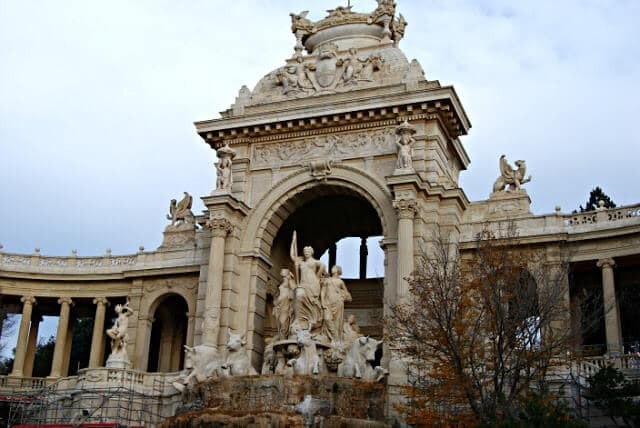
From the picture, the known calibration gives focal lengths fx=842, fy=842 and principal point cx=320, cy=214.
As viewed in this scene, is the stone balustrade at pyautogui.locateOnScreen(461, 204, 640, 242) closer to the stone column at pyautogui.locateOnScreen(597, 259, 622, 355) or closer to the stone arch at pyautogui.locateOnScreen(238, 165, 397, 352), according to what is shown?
the stone column at pyautogui.locateOnScreen(597, 259, 622, 355)

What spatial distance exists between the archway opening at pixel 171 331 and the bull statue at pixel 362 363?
13.4 metres

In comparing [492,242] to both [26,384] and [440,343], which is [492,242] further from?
[26,384]

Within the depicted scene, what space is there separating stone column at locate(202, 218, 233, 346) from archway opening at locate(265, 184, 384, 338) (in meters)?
2.46

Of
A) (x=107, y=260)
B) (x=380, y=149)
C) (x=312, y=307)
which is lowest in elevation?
(x=312, y=307)

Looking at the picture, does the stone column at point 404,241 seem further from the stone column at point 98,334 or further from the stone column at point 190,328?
the stone column at point 98,334

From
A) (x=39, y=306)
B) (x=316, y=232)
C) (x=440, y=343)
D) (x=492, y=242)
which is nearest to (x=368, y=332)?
(x=316, y=232)

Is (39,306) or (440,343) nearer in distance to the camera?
(440,343)

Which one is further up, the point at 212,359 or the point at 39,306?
the point at 39,306

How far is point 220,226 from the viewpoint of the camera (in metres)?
32.9

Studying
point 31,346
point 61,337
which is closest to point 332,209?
point 61,337

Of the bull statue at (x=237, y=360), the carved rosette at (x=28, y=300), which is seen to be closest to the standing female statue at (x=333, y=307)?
the bull statue at (x=237, y=360)

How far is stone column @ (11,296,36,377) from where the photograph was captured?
127 ft

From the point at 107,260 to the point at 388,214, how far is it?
1585 cm

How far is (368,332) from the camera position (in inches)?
1439
